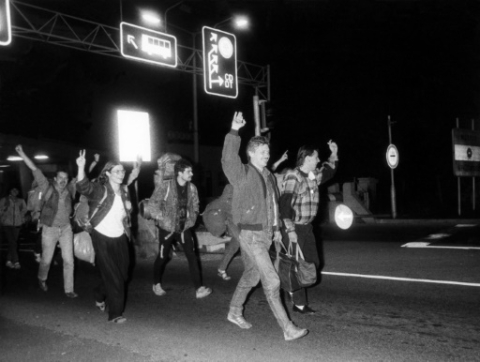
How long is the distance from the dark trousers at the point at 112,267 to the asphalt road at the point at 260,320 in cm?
23

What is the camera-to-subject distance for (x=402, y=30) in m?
25.0

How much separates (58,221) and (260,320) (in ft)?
11.0

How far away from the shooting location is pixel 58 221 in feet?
23.5

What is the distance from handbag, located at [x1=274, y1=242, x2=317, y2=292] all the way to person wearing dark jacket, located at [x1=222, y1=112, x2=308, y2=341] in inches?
12.6

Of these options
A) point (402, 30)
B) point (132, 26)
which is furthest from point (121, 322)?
point (402, 30)

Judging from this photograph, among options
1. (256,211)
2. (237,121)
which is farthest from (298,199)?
(237,121)

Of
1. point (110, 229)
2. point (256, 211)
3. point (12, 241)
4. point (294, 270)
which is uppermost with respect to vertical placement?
point (256, 211)

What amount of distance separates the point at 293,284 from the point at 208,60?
9.59 metres

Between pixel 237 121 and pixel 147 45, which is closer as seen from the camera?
pixel 237 121

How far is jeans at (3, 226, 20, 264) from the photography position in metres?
10.5

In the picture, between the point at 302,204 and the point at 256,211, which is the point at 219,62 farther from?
the point at 256,211

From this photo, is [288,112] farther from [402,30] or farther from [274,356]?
[274,356]

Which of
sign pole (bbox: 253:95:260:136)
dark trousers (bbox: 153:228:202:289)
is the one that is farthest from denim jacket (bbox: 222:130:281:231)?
sign pole (bbox: 253:95:260:136)

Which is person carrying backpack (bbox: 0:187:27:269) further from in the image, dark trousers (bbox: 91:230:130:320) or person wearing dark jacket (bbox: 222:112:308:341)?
person wearing dark jacket (bbox: 222:112:308:341)
